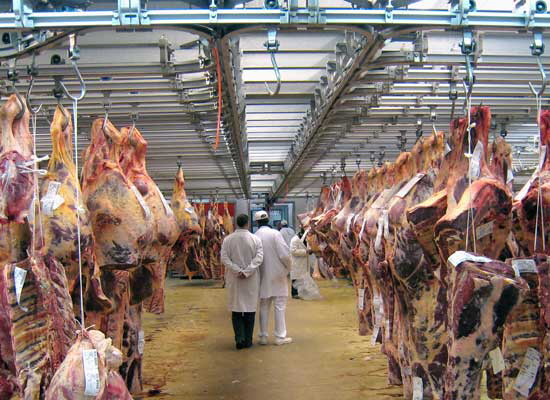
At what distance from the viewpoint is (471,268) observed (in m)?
3.56

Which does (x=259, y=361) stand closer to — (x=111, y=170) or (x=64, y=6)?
(x=111, y=170)

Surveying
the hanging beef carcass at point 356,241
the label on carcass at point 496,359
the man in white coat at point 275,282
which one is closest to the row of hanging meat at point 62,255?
the label on carcass at point 496,359

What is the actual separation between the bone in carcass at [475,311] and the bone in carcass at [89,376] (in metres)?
1.66

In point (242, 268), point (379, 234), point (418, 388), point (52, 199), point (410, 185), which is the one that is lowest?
point (418, 388)

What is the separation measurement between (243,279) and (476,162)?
6.69m

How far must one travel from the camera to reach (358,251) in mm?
7824

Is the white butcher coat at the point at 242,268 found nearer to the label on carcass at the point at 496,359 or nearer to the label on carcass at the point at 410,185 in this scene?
the label on carcass at the point at 410,185

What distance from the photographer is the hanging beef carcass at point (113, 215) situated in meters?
5.24

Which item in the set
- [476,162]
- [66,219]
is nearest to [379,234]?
[476,162]

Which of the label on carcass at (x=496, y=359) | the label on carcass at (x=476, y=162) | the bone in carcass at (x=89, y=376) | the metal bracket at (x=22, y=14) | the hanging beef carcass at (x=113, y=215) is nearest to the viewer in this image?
the bone in carcass at (x=89, y=376)

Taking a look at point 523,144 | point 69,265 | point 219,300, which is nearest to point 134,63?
point 69,265

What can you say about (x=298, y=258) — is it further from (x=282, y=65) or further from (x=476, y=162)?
(x=476, y=162)

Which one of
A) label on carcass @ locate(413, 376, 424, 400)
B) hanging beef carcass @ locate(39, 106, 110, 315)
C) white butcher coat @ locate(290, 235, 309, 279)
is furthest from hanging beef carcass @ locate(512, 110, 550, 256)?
white butcher coat @ locate(290, 235, 309, 279)

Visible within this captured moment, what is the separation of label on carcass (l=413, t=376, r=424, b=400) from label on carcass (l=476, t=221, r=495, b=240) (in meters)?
1.86
